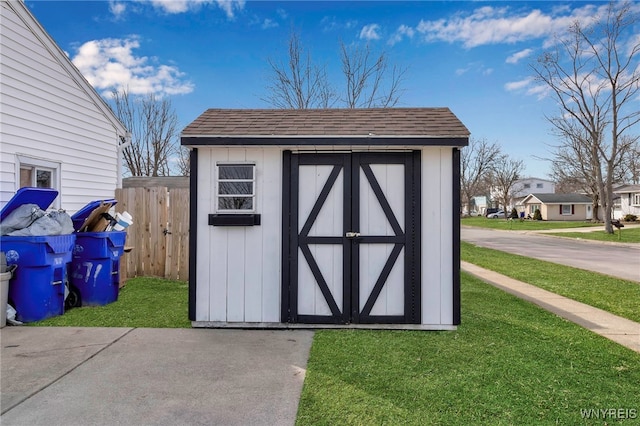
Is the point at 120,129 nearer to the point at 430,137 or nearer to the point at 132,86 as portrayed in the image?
the point at 430,137

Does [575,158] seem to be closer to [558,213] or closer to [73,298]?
[558,213]

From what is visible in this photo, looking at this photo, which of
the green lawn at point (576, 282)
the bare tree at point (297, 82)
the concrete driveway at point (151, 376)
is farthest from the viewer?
the bare tree at point (297, 82)

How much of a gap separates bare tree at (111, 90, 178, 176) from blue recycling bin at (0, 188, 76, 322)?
75.2ft

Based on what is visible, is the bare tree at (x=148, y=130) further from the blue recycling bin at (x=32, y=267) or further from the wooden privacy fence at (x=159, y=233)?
the blue recycling bin at (x=32, y=267)

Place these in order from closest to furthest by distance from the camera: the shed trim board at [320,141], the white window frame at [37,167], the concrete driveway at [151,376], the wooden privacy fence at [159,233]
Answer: the concrete driveway at [151,376] < the shed trim board at [320,141] < the white window frame at [37,167] < the wooden privacy fence at [159,233]

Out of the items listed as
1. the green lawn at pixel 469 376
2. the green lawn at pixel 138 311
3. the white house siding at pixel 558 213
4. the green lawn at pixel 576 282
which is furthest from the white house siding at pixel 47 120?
the white house siding at pixel 558 213

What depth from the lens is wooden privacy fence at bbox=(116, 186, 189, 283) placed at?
7.76m

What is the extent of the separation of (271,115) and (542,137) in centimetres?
2969

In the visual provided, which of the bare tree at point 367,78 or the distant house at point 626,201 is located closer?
the bare tree at point 367,78

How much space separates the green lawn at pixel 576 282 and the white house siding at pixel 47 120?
10.3 meters

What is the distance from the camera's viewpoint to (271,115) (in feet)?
18.5

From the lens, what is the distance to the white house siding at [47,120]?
6.52m

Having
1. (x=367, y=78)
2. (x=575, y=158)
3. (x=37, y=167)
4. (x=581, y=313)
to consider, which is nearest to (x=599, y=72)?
(x=575, y=158)

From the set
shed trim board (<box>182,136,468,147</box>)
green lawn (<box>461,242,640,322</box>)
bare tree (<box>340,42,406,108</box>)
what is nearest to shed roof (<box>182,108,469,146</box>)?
shed trim board (<box>182,136,468,147</box>)
